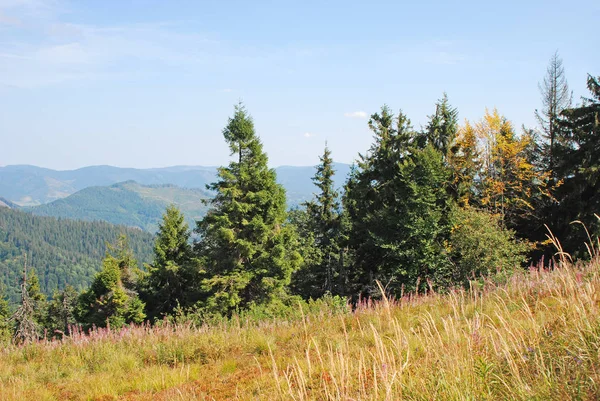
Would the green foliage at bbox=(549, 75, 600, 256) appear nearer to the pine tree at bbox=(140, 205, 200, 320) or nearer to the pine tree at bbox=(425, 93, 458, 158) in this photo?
the pine tree at bbox=(425, 93, 458, 158)

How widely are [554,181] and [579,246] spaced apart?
6.33 meters

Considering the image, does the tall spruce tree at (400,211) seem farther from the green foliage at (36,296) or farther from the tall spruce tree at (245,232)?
the green foliage at (36,296)

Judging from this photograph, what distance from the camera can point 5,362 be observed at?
6.90 metres

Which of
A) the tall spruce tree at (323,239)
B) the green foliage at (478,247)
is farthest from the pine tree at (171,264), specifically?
the green foliage at (478,247)

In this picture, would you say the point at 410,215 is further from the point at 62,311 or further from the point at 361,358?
the point at 62,311

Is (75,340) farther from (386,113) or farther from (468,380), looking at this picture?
(386,113)

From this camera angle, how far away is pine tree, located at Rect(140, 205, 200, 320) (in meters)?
32.3

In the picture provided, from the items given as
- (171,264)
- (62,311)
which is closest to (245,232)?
(171,264)

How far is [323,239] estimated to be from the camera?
123 feet

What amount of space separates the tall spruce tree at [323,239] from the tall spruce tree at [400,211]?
690cm

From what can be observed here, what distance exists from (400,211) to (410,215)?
1.89m

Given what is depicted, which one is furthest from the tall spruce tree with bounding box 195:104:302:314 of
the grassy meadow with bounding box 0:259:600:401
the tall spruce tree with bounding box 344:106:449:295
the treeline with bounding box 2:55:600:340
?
the grassy meadow with bounding box 0:259:600:401

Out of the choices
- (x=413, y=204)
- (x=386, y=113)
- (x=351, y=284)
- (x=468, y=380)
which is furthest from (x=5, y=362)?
(x=351, y=284)

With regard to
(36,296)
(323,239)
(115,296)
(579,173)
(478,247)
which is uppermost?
(579,173)
